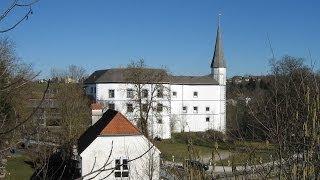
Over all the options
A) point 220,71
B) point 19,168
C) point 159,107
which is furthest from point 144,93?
point 19,168

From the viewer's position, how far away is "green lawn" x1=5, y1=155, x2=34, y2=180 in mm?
24875

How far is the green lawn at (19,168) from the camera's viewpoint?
24875 mm

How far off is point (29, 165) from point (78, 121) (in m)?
6.57

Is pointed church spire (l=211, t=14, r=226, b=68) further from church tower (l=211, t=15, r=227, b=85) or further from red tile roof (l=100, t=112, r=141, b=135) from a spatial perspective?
red tile roof (l=100, t=112, r=141, b=135)

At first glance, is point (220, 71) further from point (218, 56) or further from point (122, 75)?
point (122, 75)

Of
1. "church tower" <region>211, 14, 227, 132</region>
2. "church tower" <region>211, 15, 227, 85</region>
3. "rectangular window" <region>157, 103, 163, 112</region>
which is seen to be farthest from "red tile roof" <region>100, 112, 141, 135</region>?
"church tower" <region>211, 15, 227, 85</region>

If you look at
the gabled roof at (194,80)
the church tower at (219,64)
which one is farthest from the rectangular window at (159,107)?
the church tower at (219,64)

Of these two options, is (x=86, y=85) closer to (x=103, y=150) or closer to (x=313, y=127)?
(x=103, y=150)

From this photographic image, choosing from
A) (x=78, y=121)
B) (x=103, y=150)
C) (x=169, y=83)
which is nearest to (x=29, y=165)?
(x=78, y=121)

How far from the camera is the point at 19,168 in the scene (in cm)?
2917

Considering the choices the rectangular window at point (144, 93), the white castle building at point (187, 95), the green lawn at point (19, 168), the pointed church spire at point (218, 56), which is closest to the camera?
the green lawn at point (19, 168)

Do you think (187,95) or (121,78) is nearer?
(121,78)

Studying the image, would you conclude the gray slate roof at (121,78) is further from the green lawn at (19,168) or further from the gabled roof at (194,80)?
the green lawn at (19,168)

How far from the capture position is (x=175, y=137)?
2105 inches
